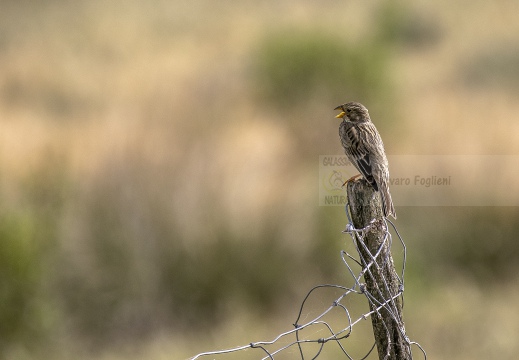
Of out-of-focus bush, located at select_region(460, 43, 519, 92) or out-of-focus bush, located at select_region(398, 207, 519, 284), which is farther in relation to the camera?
out-of-focus bush, located at select_region(460, 43, 519, 92)

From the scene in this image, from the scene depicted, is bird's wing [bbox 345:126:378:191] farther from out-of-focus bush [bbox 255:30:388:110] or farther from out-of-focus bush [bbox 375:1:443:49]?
out-of-focus bush [bbox 375:1:443:49]

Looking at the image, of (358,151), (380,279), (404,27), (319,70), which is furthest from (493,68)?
(380,279)

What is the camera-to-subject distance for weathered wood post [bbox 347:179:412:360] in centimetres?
346

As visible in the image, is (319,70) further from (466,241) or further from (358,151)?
(358,151)

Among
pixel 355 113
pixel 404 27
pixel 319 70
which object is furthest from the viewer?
pixel 404 27

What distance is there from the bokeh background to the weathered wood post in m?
4.47

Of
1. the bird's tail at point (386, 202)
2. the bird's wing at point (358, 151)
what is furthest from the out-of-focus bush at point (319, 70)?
the bird's tail at point (386, 202)

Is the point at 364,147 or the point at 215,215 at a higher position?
the point at 364,147

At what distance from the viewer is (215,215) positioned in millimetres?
8695

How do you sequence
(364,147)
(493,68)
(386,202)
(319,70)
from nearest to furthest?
(386,202), (364,147), (319,70), (493,68)

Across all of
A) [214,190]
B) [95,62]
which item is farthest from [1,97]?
[214,190]

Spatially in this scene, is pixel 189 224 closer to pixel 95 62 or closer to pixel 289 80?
pixel 289 80

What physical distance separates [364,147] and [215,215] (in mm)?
3867

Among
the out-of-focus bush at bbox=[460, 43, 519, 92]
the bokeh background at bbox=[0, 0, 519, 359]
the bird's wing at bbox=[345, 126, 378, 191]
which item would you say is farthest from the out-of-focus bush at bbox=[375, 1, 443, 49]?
the bird's wing at bbox=[345, 126, 378, 191]
